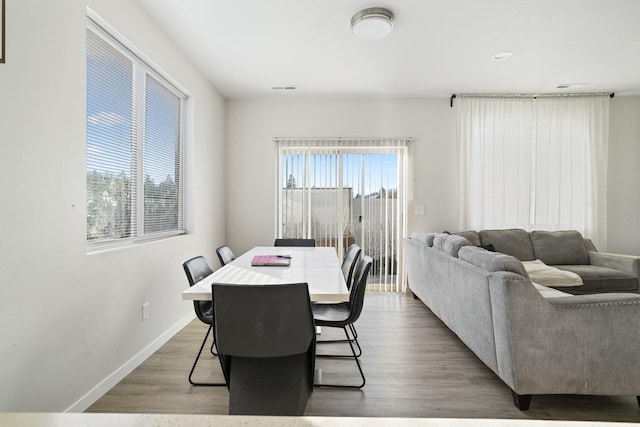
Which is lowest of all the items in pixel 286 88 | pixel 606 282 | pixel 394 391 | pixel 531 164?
pixel 394 391

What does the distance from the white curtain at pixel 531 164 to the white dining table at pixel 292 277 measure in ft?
9.39

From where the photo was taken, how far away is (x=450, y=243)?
2926 mm

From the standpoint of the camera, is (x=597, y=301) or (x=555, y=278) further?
(x=555, y=278)

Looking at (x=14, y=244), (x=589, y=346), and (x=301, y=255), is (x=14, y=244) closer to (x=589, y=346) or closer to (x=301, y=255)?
(x=301, y=255)

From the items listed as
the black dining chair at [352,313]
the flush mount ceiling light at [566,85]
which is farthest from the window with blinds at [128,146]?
the flush mount ceiling light at [566,85]

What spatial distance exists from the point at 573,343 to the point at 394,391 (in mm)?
1046

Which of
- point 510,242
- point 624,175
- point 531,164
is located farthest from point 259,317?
point 624,175

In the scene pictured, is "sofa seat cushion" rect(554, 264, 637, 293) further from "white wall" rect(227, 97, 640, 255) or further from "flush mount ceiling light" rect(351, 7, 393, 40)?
"flush mount ceiling light" rect(351, 7, 393, 40)

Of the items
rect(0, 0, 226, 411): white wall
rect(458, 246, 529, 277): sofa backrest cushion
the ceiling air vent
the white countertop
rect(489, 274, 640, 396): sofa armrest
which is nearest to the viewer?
the white countertop

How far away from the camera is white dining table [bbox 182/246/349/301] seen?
1.66m

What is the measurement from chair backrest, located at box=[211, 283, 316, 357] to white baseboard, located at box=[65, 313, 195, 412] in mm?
1023

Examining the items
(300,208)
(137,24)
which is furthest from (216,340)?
(300,208)

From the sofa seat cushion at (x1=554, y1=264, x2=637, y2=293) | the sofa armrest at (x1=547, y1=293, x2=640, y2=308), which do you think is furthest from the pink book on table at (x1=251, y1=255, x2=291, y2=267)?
the sofa seat cushion at (x1=554, y1=264, x2=637, y2=293)

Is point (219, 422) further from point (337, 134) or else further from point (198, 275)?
point (337, 134)
